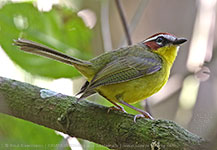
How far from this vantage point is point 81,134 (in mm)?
2643

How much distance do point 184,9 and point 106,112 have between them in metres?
3.33

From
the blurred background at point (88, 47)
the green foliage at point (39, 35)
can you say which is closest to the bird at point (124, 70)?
the blurred background at point (88, 47)

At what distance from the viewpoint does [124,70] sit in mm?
3107

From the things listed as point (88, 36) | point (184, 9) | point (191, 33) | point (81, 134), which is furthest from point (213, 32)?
point (81, 134)

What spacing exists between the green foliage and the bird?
0.61m

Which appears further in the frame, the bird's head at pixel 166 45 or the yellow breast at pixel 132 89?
the bird's head at pixel 166 45

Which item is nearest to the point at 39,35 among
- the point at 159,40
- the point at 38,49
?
the point at 38,49

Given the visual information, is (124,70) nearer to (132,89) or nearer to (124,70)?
(124,70)

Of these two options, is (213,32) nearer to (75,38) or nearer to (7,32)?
(75,38)

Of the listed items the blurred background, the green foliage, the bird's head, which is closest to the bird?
the bird's head

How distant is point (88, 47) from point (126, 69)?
1505mm

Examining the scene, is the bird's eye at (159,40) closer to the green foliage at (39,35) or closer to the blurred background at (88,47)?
the blurred background at (88,47)

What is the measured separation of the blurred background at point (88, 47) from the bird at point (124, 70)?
40 centimetres

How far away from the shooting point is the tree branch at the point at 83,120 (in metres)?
2.29
